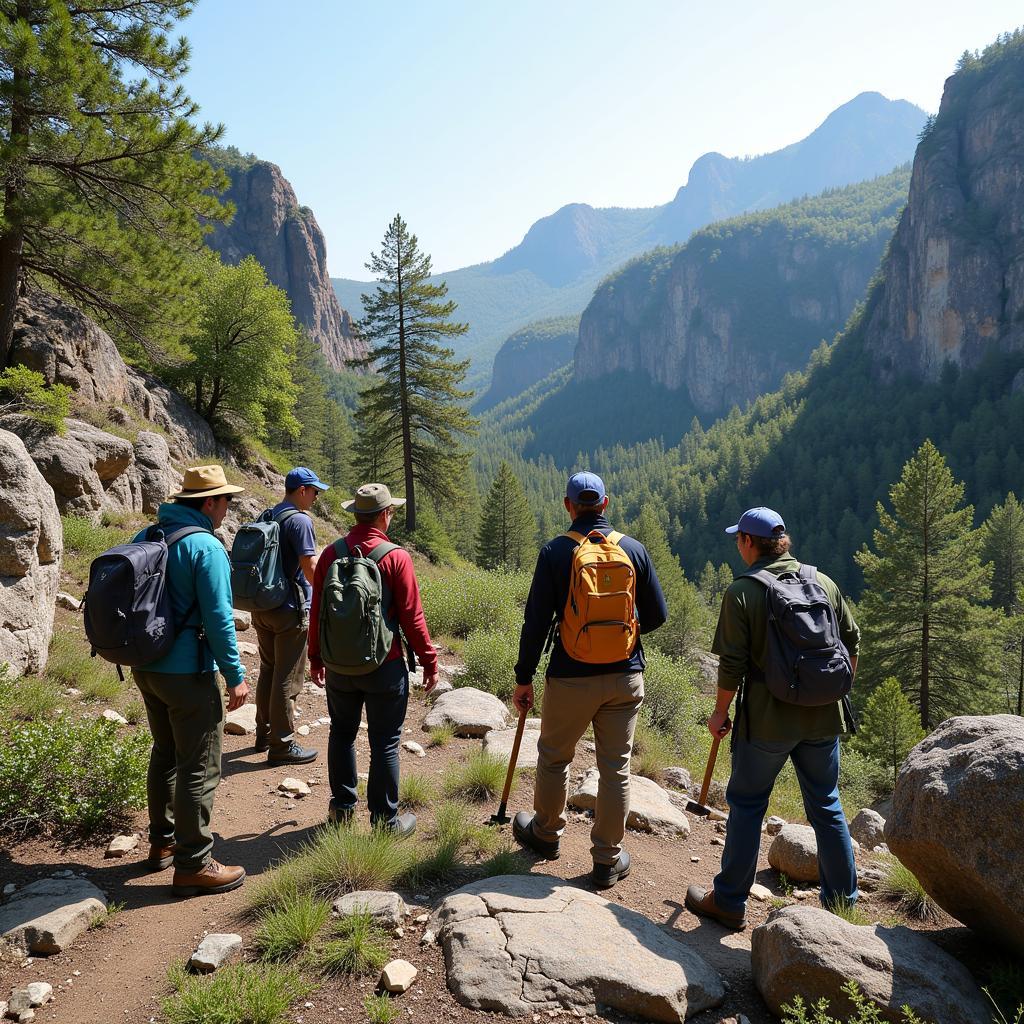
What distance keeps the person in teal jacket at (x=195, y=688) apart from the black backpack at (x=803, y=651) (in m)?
2.82

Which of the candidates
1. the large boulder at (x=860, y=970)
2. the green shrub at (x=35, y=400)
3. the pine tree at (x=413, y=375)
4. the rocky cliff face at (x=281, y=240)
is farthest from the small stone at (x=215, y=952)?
the rocky cliff face at (x=281, y=240)

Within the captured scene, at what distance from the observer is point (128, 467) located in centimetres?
1093

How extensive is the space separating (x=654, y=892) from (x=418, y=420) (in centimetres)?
2128

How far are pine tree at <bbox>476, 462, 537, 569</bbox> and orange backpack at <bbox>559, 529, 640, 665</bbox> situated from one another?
35528 millimetres

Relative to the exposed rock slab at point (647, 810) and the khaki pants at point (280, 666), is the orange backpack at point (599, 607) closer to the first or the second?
the exposed rock slab at point (647, 810)

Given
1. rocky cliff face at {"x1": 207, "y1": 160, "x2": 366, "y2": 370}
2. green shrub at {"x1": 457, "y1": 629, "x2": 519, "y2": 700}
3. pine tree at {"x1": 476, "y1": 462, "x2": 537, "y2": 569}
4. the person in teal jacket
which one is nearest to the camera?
the person in teal jacket

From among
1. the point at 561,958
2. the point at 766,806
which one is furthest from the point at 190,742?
the point at 766,806

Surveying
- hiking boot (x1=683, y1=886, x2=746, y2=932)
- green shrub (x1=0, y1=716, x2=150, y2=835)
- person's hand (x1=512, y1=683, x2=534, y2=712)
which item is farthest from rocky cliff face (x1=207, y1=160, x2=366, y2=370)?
hiking boot (x1=683, y1=886, x2=746, y2=932)

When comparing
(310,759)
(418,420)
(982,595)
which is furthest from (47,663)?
(982,595)

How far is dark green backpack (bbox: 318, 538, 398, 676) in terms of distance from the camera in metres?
3.81

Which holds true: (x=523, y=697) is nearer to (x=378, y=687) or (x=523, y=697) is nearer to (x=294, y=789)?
(x=378, y=687)

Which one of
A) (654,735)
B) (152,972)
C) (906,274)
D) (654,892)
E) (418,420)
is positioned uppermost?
(906,274)

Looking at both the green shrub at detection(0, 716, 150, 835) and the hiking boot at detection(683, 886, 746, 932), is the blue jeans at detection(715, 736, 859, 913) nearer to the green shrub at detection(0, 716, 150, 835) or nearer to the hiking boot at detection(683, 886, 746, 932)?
the hiking boot at detection(683, 886, 746, 932)

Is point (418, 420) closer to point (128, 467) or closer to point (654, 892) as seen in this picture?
point (128, 467)
